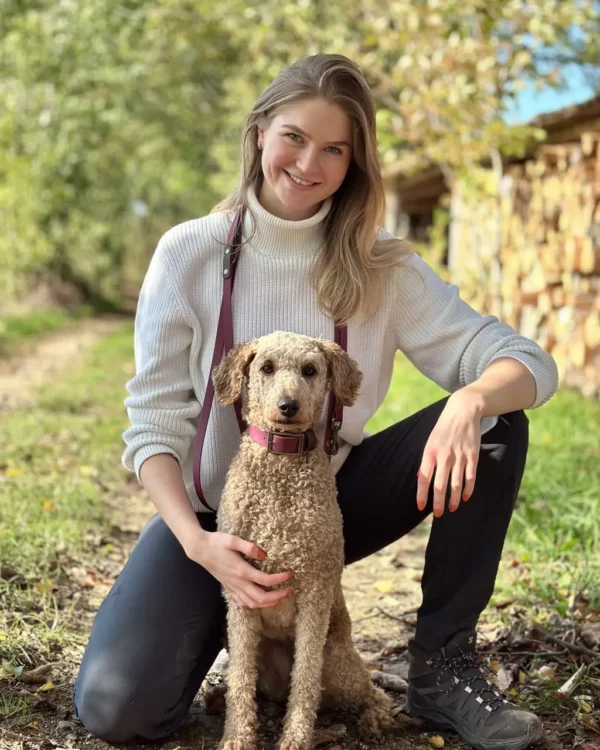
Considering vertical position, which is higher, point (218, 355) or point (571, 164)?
point (571, 164)

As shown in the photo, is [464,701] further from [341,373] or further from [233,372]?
[233,372]

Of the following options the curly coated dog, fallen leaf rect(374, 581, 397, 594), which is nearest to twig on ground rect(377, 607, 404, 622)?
fallen leaf rect(374, 581, 397, 594)

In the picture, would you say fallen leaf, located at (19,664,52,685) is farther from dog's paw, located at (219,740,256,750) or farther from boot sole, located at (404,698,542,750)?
boot sole, located at (404,698,542,750)

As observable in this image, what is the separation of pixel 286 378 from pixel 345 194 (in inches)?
32.1

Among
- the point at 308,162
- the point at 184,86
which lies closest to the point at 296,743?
the point at 308,162

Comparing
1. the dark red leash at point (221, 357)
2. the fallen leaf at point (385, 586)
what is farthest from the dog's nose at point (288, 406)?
the fallen leaf at point (385, 586)

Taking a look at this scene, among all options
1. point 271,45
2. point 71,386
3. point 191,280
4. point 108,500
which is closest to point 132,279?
point 271,45

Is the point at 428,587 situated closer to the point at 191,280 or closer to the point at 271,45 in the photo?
the point at 191,280

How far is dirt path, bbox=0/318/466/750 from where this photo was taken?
91.8 inches

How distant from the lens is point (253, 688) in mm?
2234

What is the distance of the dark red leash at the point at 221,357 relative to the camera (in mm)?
2412

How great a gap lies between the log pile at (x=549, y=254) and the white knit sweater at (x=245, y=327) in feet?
14.8

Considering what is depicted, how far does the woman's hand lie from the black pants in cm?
16

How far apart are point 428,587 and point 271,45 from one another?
9920 millimetres
